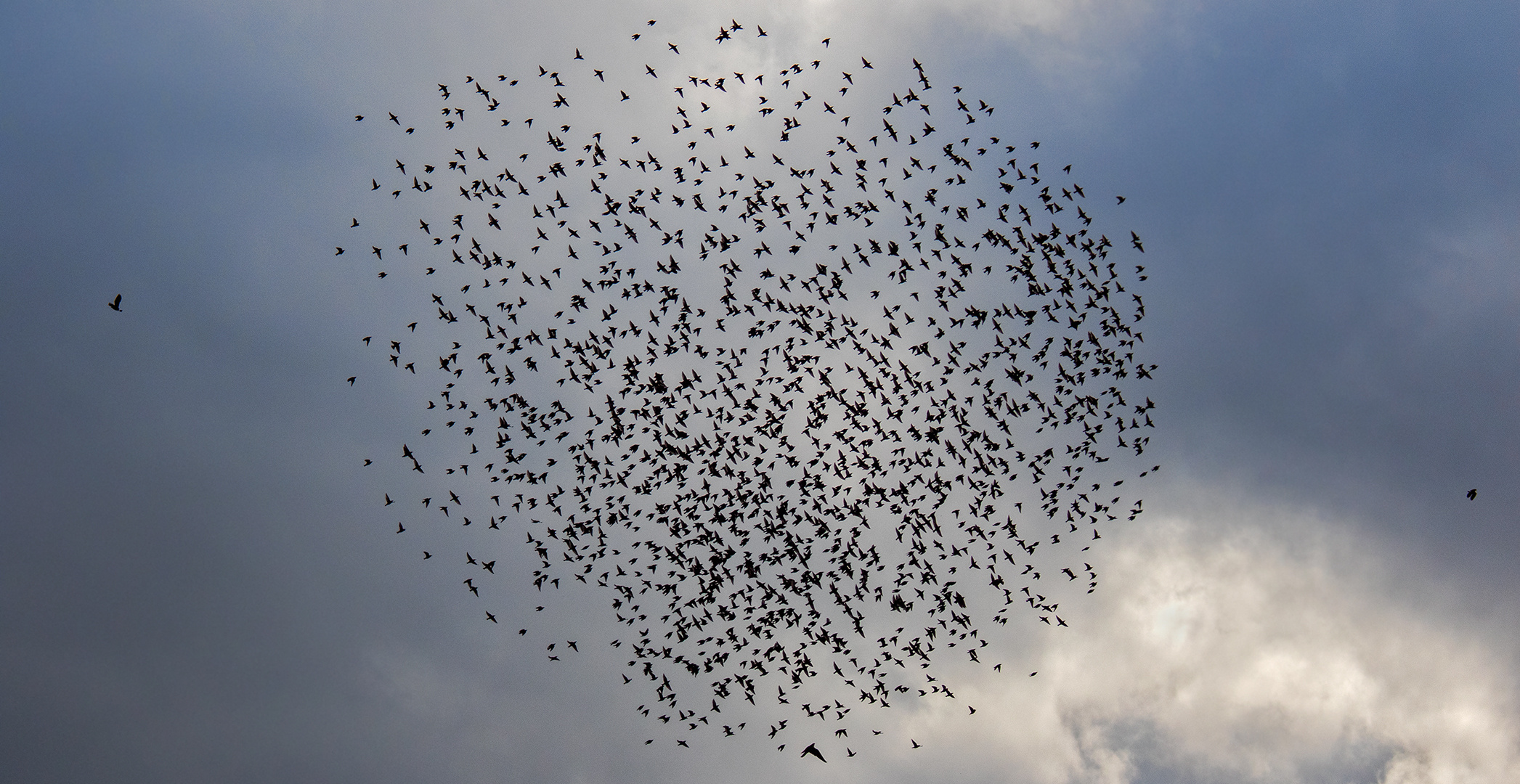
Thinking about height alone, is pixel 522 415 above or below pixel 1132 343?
below

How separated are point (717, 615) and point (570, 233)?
22.2 m

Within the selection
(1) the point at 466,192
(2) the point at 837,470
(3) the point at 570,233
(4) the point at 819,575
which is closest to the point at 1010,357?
(2) the point at 837,470

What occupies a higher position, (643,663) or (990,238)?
(990,238)

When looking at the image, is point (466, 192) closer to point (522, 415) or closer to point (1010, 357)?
point (522, 415)

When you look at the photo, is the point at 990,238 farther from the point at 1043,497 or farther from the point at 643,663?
the point at 643,663

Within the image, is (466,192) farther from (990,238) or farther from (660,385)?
(990,238)

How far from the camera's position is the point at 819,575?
55.6 m

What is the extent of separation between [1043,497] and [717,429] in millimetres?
Result: 18228

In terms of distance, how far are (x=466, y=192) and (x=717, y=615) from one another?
26.1 metres

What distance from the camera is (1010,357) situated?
Result: 57.0 meters

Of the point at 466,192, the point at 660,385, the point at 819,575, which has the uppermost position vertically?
the point at 466,192

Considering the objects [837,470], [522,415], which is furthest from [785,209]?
[522,415]

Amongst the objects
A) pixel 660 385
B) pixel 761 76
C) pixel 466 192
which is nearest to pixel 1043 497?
pixel 660 385

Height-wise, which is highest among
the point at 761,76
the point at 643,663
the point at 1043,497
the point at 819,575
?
the point at 761,76
